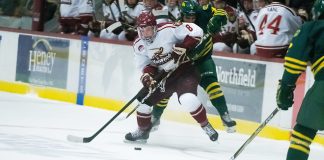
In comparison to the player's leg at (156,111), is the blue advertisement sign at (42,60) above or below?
below

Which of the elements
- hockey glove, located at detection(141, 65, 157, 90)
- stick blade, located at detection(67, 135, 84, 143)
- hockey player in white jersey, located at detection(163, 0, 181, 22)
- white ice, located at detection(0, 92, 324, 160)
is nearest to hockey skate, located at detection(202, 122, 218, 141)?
white ice, located at detection(0, 92, 324, 160)

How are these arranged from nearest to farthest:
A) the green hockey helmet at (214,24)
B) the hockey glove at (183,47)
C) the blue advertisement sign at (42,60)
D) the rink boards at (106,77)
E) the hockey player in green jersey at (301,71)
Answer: the hockey player in green jersey at (301,71), the hockey glove at (183,47), the green hockey helmet at (214,24), the rink boards at (106,77), the blue advertisement sign at (42,60)

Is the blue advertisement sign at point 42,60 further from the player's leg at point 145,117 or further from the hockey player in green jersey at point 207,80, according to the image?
the player's leg at point 145,117

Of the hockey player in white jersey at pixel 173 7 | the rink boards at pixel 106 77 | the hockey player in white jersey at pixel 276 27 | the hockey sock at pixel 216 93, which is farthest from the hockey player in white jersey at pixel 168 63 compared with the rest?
the hockey player in white jersey at pixel 173 7

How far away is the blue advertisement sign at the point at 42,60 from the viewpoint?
358 inches

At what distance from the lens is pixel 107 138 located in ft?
21.0

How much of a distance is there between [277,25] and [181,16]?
1039 millimetres

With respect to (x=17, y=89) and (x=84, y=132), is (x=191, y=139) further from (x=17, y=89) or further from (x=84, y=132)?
(x=17, y=89)

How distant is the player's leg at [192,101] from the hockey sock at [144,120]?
0.31m

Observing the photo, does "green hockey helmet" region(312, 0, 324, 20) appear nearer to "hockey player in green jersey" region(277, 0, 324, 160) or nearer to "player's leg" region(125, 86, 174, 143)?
"hockey player in green jersey" region(277, 0, 324, 160)

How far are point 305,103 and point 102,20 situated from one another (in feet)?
17.7

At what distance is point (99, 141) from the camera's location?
243 inches

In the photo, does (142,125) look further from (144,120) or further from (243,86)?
(243,86)

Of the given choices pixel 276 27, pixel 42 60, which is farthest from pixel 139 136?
pixel 42 60
